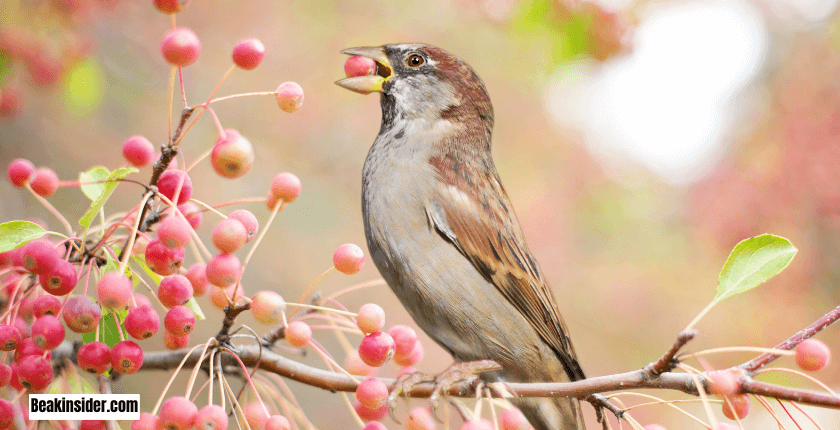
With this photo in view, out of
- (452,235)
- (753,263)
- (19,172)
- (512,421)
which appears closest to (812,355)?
(753,263)

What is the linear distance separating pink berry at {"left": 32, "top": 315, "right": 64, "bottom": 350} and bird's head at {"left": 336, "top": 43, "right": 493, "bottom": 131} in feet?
4.46

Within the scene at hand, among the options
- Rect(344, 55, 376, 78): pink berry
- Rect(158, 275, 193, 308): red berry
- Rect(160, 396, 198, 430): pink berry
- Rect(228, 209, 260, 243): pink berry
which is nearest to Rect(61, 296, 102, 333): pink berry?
Rect(158, 275, 193, 308): red berry

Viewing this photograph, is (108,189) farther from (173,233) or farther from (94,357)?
(94,357)

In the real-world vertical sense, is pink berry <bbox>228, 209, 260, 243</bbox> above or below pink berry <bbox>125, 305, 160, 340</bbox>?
above

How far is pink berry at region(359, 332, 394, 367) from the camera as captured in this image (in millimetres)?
1410

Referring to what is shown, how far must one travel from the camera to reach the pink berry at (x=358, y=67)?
213 centimetres

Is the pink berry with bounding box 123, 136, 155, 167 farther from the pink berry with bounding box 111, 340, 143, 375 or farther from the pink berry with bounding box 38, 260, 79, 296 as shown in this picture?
the pink berry with bounding box 111, 340, 143, 375

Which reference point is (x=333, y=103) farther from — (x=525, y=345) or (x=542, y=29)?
(x=525, y=345)

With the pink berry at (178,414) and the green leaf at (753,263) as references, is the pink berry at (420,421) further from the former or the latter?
the green leaf at (753,263)

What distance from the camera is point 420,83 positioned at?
234 centimetres

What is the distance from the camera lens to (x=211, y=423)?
122 centimetres

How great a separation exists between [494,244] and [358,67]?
0.82 m

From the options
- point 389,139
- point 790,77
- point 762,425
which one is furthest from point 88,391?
point 790,77

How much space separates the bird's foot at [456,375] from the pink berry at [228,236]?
72cm
